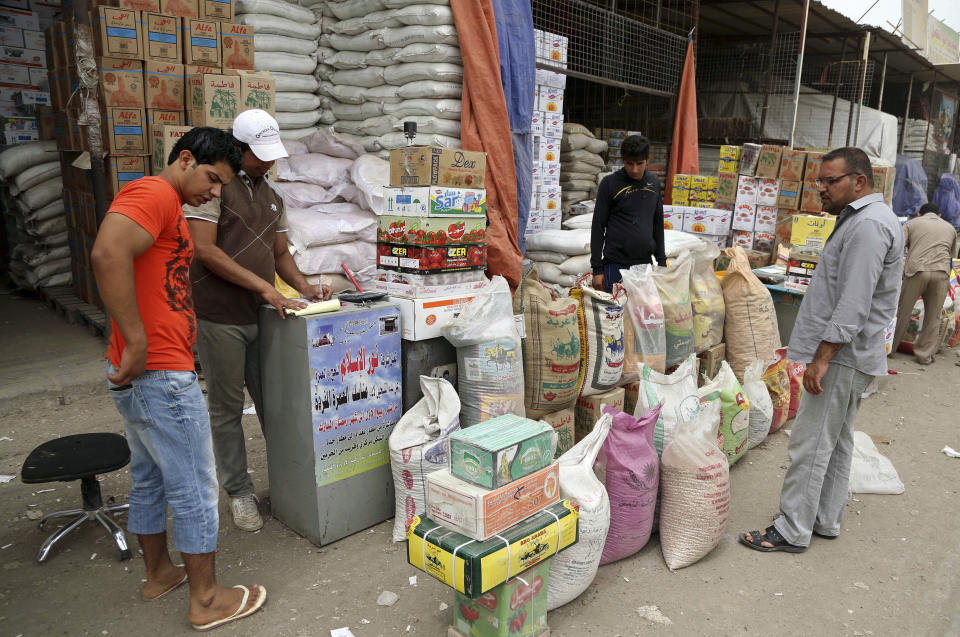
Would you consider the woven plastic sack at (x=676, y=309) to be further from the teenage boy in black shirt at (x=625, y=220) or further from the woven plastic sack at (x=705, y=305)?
the teenage boy in black shirt at (x=625, y=220)

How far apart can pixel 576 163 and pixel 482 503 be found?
236 inches

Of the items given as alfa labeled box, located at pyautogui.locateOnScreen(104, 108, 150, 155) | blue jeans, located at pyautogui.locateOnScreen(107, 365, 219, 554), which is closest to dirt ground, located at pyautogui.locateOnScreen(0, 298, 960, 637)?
blue jeans, located at pyautogui.locateOnScreen(107, 365, 219, 554)

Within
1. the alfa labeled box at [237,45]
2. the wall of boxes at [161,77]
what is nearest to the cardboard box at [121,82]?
the wall of boxes at [161,77]

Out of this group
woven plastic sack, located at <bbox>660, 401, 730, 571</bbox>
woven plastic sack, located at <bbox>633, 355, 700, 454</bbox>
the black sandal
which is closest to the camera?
woven plastic sack, located at <bbox>660, 401, 730, 571</bbox>

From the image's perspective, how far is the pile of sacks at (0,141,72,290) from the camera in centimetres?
612

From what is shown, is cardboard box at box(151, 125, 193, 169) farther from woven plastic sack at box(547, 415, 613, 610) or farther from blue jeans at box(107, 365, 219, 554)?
woven plastic sack at box(547, 415, 613, 610)

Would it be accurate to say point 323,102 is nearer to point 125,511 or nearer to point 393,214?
point 393,214

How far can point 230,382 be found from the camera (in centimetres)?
280

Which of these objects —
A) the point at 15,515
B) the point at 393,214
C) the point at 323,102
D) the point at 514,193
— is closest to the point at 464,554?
the point at 393,214

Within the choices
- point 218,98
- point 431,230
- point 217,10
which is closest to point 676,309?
point 431,230

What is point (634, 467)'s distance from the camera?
8.65ft

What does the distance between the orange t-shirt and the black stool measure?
86cm

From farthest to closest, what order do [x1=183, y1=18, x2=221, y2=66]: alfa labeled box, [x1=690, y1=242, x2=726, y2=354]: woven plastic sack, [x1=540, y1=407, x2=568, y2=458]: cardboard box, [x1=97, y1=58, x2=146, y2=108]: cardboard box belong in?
1. [x1=183, y1=18, x2=221, y2=66]: alfa labeled box
2. [x1=97, y1=58, x2=146, y2=108]: cardboard box
3. [x1=690, y1=242, x2=726, y2=354]: woven plastic sack
4. [x1=540, y1=407, x2=568, y2=458]: cardboard box

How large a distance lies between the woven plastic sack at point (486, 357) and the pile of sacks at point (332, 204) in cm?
193
